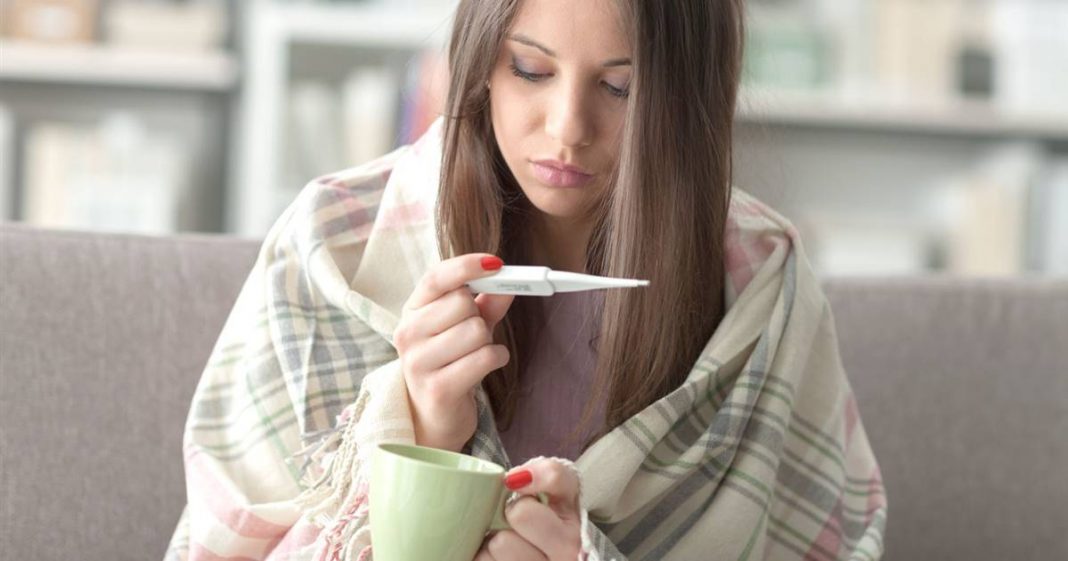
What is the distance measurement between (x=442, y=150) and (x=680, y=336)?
11.6 inches

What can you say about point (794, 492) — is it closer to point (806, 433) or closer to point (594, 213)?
point (806, 433)

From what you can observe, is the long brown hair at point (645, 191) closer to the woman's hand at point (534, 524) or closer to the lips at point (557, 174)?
the lips at point (557, 174)

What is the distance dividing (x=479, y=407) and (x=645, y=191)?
0.25 meters

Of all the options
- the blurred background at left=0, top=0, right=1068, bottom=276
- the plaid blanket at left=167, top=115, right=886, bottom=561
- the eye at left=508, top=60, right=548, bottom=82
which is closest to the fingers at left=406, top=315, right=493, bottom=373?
the plaid blanket at left=167, top=115, right=886, bottom=561

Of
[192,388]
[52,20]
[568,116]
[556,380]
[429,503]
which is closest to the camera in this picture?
[429,503]

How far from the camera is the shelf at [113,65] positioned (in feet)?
9.85

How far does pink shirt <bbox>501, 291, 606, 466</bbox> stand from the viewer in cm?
147

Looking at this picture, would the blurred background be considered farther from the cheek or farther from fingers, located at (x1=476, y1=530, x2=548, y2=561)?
fingers, located at (x1=476, y1=530, x2=548, y2=561)

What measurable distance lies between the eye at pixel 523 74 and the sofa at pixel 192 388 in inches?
19.6

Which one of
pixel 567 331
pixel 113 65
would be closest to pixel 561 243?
pixel 567 331

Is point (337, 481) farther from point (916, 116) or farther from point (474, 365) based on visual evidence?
point (916, 116)

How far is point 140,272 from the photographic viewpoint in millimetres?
1627

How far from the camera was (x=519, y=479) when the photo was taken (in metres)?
1.08

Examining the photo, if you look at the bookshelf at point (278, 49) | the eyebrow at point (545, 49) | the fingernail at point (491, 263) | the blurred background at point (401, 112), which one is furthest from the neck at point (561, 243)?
the bookshelf at point (278, 49)
